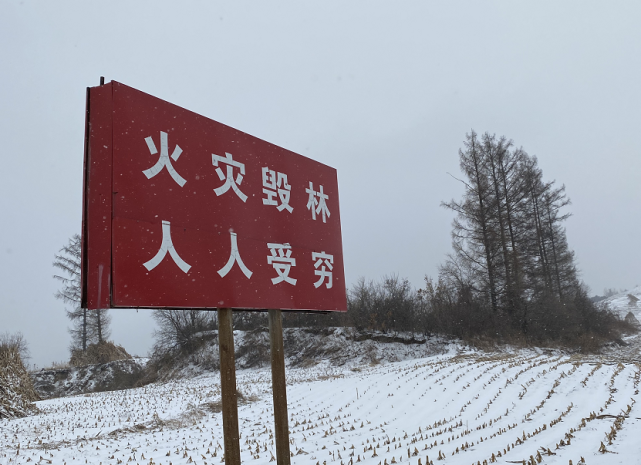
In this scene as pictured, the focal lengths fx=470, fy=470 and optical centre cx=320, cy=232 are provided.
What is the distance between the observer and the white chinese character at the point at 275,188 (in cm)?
445

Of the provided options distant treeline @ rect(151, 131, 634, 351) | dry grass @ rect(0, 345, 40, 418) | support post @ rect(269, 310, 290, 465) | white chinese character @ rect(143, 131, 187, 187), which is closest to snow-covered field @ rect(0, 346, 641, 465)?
dry grass @ rect(0, 345, 40, 418)

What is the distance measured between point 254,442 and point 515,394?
7.02 m

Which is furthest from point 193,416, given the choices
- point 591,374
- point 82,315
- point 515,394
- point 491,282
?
point 82,315

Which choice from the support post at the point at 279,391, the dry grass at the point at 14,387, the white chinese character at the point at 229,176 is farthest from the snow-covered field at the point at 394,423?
the white chinese character at the point at 229,176

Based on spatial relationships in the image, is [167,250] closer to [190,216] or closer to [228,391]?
[190,216]

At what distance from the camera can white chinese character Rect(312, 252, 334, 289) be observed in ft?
15.9

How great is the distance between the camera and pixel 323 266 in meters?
4.96

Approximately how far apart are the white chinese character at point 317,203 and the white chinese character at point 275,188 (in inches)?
12.6

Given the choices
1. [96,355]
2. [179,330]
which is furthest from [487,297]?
[96,355]

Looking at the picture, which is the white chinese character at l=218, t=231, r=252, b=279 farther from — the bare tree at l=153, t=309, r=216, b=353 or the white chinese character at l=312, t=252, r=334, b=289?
the bare tree at l=153, t=309, r=216, b=353

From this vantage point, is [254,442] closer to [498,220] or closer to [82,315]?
[498,220]

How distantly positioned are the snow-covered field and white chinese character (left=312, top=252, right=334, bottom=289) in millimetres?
3019

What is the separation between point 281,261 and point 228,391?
1250 millimetres

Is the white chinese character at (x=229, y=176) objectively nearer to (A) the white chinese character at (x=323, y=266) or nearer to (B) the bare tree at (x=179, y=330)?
(A) the white chinese character at (x=323, y=266)
